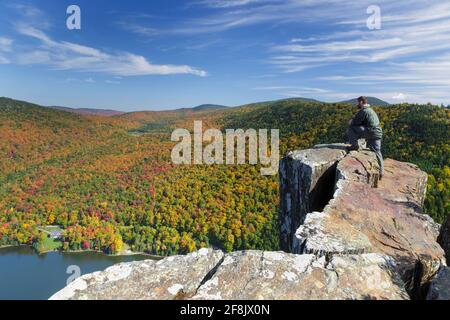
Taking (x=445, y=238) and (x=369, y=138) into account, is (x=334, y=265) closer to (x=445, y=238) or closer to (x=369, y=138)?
(x=445, y=238)

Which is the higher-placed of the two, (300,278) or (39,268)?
(300,278)

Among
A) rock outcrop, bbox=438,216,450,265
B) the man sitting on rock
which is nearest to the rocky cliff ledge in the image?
rock outcrop, bbox=438,216,450,265

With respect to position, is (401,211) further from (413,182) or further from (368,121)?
(368,121)

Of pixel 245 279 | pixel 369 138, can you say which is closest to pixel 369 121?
pixel 369 138

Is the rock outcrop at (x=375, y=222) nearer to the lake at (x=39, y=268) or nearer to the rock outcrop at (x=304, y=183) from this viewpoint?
the rock outcrop at (x=304, y=183)

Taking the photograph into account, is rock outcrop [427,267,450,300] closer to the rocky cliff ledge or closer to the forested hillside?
the rocky cliff ledge
